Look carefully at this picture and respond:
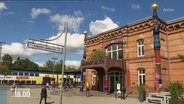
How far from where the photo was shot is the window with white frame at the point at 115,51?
2839 cm

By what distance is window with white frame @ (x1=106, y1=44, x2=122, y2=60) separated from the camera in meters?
28.4

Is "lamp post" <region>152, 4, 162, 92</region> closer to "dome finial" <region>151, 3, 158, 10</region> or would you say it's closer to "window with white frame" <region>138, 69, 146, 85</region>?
"dome finial" <region>151, 3, 158, 10</region>

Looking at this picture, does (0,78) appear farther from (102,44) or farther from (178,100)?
(178,100)

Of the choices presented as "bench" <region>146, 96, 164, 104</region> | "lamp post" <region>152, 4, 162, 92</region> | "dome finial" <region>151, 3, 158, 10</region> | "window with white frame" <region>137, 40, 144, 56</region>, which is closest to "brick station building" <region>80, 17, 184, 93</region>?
"window with white frame" <region>137, 40, 144, 56</region>

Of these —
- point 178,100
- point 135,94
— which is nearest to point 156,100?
point 178,100

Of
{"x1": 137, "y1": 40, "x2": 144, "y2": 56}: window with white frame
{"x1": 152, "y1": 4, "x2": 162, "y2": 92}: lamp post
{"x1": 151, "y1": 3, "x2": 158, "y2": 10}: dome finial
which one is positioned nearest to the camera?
{"x1": 152, "y1": 4, "x2": 162, "y2": 92}: lamp post

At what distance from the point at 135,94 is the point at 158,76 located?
4066 mm

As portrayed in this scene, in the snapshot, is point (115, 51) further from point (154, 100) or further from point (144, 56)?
point (154, 100)

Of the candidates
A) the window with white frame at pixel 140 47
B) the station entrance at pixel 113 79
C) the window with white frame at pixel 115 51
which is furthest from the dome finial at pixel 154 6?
the station entrance at pixel 113 79

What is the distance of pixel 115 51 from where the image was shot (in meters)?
29.0

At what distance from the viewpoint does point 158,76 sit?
2242 cm

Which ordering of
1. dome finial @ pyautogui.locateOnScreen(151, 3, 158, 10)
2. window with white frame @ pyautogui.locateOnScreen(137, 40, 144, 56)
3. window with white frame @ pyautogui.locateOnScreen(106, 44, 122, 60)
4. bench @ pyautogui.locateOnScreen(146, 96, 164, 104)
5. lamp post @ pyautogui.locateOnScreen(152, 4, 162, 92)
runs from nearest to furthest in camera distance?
bench @ pyautogui.locateOnScreen(146, 96, 164, 104) < lamp post @ pyautogui.locateOnScreen(152, 4, 162, 92) < dome finial @ pyautogui.locateOnScreen(151, 3, 158, 10) < window with white frame @ pyautogui.locateOnScreen(137, 40, 144, 56) < window with white frame @ pyautogui.locateOnScreen(106, 44, 122, 60)

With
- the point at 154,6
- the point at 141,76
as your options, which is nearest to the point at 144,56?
Result: the point at 141,76

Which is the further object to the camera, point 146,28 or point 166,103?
point 146,28
